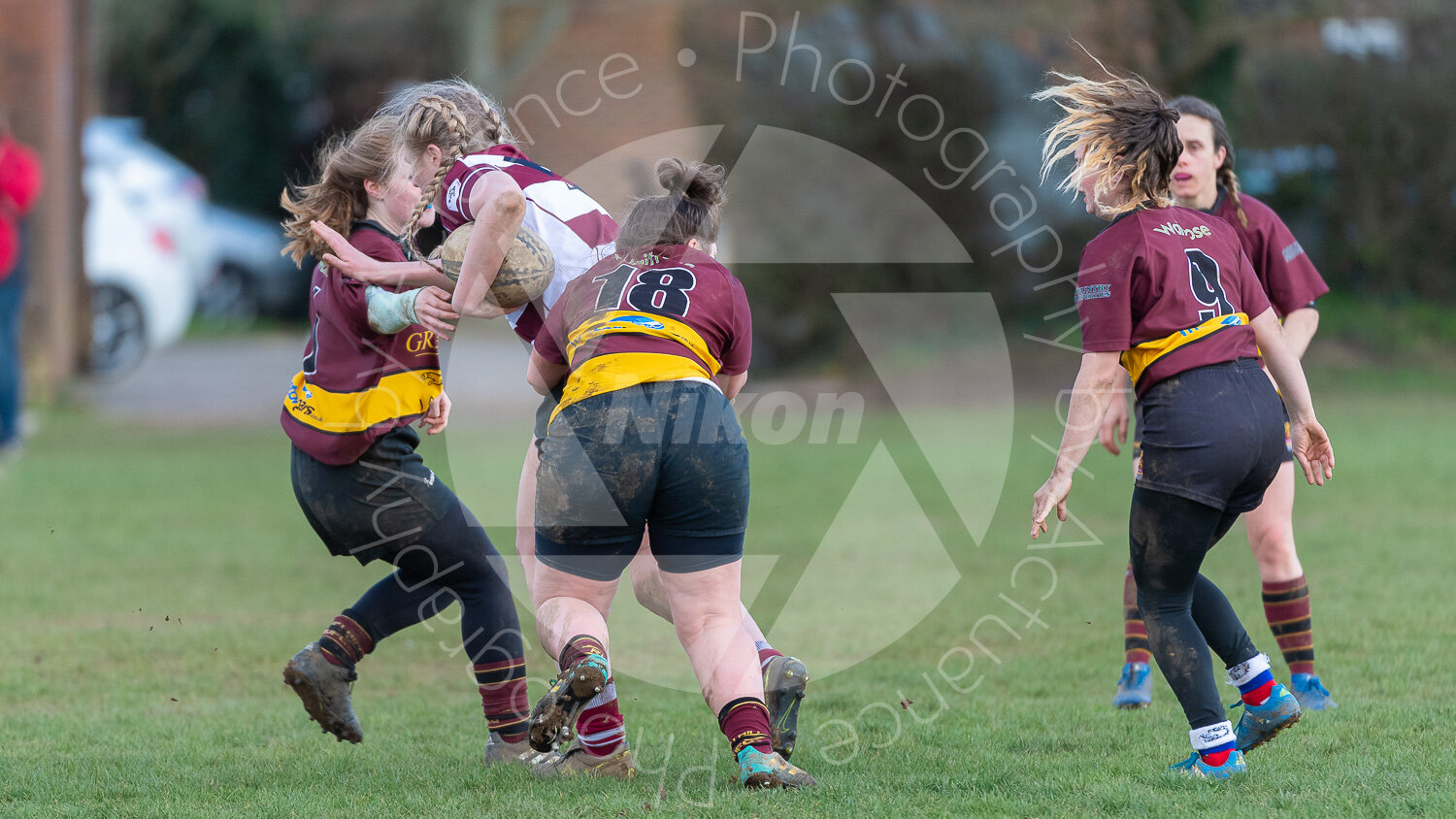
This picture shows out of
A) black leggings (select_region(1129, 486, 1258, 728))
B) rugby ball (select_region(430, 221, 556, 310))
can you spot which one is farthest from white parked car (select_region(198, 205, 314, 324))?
black leggings (select_region(1129, 486, 1258, 728))

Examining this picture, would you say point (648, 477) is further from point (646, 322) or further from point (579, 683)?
point (579, 683)

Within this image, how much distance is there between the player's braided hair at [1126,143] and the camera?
3768 millimetres

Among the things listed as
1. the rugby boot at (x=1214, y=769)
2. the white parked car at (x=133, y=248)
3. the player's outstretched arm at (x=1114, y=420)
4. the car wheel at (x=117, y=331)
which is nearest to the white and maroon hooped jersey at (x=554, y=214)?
the player's outstretched arm at (x=1114, y=420)

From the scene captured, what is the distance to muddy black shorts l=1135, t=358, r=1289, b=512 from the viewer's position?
142 inches

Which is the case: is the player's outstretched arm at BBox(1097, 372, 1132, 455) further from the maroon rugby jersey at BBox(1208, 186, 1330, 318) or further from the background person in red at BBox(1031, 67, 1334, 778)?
the background person in red at BBox(1031, 67, 1334, 778)

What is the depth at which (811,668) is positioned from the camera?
5.51 m

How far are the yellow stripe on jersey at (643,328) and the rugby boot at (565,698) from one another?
77 centimetres

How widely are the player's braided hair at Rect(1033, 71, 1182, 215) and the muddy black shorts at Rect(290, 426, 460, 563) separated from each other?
2.10m

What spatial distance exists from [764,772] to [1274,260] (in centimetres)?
260

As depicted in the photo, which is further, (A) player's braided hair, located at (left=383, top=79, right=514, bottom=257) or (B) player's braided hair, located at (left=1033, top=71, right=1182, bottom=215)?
(A) player's braided hair, located at (left=383, top=79, right=514, bottom=257)

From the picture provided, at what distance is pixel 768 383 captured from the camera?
50.7 ft

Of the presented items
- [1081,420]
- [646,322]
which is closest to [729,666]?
[646,322]

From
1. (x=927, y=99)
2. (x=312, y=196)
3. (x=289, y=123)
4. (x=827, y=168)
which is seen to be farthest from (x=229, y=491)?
(x=289, y=123)

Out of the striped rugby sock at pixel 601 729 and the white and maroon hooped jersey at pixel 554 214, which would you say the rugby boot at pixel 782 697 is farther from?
the white and maroon hooped jersey at pixel 554 214
